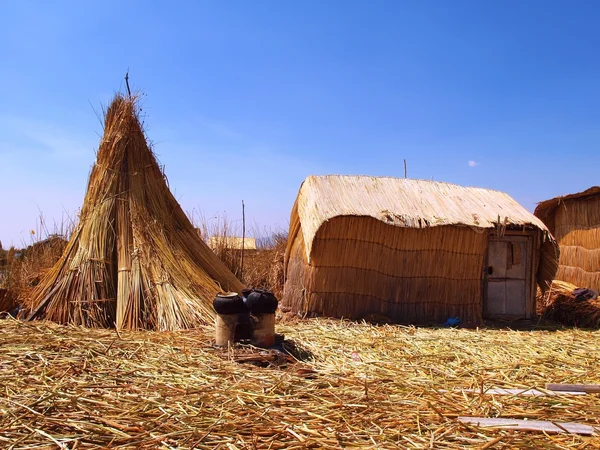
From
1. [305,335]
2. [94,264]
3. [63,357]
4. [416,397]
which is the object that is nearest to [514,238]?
[305,335]

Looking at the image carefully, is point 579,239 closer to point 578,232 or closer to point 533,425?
A: point 578,232

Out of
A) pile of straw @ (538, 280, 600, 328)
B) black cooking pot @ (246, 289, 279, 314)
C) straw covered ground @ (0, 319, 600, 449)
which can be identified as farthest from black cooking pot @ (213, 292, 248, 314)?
pile of straw @ (538, 280, 600, 328)

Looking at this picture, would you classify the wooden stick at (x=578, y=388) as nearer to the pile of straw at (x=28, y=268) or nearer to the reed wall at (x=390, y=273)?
the reed wall at (x=390, y=273)

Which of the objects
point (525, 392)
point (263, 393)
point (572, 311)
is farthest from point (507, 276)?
point (263, 393)

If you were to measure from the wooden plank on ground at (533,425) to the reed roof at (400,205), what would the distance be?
159 inches

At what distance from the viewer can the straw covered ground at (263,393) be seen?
260 cm

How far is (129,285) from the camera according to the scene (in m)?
5.61

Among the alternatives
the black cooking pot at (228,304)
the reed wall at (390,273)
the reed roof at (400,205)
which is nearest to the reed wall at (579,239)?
the reed roof at (400,205)

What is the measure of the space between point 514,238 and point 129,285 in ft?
18.8

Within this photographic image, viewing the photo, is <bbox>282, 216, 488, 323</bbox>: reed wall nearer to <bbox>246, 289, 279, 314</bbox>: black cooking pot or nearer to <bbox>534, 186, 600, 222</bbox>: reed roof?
<bbox>246, 289, 279, 314</bbox>: black cooking pot

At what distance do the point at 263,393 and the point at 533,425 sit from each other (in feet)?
5.25

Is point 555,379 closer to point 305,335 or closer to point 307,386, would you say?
point 307,386

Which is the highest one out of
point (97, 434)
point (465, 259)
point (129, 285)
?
point (465, 259)

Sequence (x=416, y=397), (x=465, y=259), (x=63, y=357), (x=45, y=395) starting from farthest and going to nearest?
(x=465, y=259) → (x=63, y=357) → (x=416, y=397) → (x=45, y=395)
